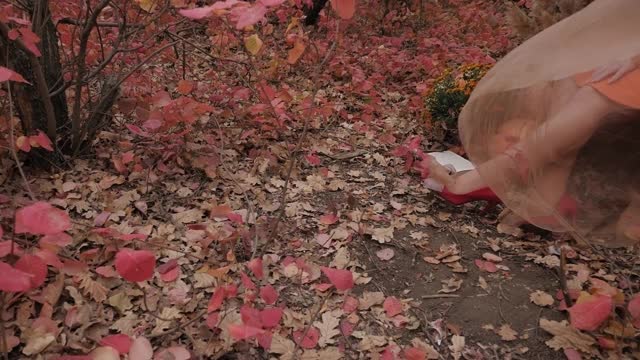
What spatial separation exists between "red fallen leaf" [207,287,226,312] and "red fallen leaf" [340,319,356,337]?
1.46 feet

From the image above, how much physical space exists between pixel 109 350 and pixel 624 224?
1912 mm

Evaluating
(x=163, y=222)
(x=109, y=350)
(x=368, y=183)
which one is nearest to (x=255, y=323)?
(x=109, y=350)

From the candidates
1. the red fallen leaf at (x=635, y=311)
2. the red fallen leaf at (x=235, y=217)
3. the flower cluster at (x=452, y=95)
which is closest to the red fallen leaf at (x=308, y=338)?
the red fallen leaf at (x=235, y=217)

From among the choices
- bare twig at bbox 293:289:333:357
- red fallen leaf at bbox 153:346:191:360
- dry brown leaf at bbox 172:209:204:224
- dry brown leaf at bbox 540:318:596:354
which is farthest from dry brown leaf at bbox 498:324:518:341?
dry brown leaf at bbox 172:209:204:224

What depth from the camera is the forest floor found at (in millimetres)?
1625

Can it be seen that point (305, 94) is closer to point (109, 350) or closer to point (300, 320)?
point (300, 320)

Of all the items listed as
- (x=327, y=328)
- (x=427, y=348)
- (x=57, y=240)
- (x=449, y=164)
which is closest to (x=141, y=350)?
(x=57, y=240)

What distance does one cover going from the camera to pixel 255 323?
1.43 meters

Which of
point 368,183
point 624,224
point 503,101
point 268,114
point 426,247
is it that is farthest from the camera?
point 268,114

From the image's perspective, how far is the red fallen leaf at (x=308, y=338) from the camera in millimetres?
1612

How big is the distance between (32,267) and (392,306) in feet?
3.96

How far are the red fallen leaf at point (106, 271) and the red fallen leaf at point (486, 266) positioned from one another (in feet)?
4.90

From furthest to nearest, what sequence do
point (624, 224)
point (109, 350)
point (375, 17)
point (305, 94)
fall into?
1. point (375, 17)
2. point (305, 94)
3. point (624, 224)
4. point (109, 350)

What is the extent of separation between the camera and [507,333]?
172cm
